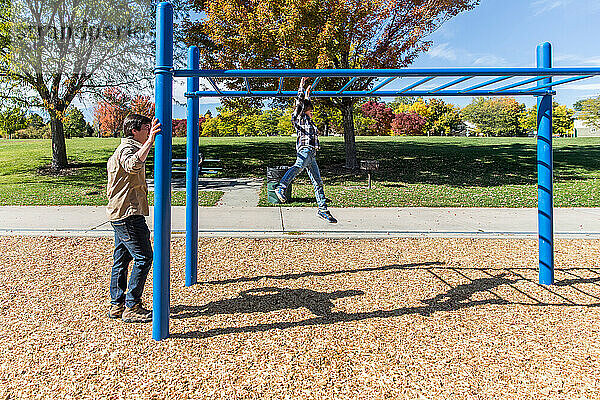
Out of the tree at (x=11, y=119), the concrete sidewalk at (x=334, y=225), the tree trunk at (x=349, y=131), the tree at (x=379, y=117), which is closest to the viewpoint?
the concrete sidewalk at (x=334, y=225)

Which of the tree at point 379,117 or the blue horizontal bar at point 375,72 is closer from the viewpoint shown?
the blue horizontal bar at point 375,72

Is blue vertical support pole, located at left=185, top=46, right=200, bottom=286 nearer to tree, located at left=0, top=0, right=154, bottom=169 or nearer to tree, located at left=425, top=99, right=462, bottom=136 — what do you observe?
tree, located at left=0, top=0, right=154, bottom=169

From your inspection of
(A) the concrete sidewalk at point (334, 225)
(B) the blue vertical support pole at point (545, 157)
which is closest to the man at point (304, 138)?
(B) the blue vertical support pole at point (545, 157)

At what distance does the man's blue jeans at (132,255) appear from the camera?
12.8 feet

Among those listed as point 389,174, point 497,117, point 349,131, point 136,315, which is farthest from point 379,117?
point 136,315

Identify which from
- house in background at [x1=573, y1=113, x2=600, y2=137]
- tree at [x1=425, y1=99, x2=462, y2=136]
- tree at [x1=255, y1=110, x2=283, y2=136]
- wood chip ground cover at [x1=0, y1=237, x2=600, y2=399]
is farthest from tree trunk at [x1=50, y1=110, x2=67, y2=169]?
house in background at [x1=573, y1=113, x2=600, y2=137]

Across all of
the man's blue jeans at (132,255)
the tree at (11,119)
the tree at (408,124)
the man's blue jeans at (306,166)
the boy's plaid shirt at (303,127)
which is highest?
the tree at (408,124)

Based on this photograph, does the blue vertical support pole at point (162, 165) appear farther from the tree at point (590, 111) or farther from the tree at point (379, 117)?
the tree at point (590, 111)

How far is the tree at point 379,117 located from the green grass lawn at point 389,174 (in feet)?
41.8

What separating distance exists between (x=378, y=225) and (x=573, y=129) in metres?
56.3

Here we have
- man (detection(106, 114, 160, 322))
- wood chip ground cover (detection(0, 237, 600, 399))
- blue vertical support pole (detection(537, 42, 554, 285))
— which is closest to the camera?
wood chip ground cover (detection(0, 237, 600, 399))

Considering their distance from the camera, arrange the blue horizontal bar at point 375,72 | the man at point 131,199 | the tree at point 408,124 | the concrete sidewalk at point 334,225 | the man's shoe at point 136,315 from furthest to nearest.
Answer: the tree at point 408,124, the concrete sidewalk at point 334,225, the man's shoe at point 136,315, the man at point 131,199, the blue horizontal bar at point 375,72

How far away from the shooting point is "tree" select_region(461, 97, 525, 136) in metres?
52.0

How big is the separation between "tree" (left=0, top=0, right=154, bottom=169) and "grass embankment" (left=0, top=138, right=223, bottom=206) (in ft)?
6.18
